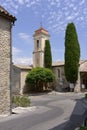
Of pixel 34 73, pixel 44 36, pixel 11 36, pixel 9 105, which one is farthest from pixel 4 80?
pixel 44 36

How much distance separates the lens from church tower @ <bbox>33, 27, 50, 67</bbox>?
1758 inches

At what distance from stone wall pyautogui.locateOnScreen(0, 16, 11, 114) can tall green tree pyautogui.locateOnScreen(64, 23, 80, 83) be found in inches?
915

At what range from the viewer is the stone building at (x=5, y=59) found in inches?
605

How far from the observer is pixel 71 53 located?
38375mm

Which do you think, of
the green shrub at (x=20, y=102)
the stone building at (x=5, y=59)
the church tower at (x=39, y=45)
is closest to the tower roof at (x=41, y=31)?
the church tower at (x=39, y=45)

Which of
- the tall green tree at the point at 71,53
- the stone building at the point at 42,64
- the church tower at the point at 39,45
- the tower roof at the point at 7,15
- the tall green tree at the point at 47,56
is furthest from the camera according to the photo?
the church tower at the point at 39,45

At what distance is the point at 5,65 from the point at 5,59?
1.25 feet

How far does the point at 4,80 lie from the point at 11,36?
2.95m

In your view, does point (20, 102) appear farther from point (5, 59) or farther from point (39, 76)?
point (39, 76)

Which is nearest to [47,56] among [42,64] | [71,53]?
[42,64]

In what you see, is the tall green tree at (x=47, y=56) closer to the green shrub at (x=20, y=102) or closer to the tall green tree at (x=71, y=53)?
the tall green tree at (x=71, y=53)

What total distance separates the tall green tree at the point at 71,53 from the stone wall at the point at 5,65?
76.3 ft

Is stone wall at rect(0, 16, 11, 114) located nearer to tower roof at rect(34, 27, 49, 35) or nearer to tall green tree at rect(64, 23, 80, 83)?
tall green tree at rect(64, 23, 80, 83)

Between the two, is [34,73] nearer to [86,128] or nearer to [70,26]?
[70,26]
